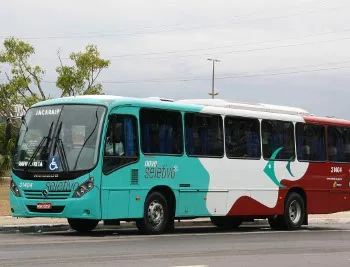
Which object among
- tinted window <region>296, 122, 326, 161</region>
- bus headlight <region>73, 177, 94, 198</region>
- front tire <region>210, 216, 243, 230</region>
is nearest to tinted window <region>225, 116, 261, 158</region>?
tinted window <region>296, 122, 326, 161</region>

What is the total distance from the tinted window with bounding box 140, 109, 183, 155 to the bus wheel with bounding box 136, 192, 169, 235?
105 centimetres

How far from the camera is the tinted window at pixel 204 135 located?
71.1ft

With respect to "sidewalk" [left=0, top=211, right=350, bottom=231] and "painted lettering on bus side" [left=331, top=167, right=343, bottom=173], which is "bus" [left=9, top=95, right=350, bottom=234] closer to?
"painted lettering on bus side" [left=331, top=167, right=343, bottom=173]

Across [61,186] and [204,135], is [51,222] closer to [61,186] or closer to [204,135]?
[61,186]

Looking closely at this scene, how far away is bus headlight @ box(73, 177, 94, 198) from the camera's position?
62.9 feet

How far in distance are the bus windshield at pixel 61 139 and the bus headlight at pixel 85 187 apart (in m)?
0.29

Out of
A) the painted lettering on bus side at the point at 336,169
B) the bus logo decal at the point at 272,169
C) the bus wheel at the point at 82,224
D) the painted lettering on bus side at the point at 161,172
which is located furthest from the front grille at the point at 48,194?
the painted lettering on bus side at the point at 336,169

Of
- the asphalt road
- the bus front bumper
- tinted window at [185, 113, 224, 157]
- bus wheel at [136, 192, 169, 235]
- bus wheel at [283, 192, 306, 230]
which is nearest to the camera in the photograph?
the asphalt road

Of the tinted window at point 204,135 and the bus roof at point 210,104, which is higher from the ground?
the bus roof at point 210,104

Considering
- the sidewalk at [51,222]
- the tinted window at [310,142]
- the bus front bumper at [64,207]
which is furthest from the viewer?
the tinted window at [310,142]

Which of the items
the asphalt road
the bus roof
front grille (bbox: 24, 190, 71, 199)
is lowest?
the asphalt road

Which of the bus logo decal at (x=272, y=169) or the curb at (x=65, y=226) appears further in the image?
the bus logo decal at (x=272, y=169)

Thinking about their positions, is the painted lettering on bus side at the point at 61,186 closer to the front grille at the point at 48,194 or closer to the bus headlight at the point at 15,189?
the front grille at the point at 48,194

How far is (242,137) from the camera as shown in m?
23.2
